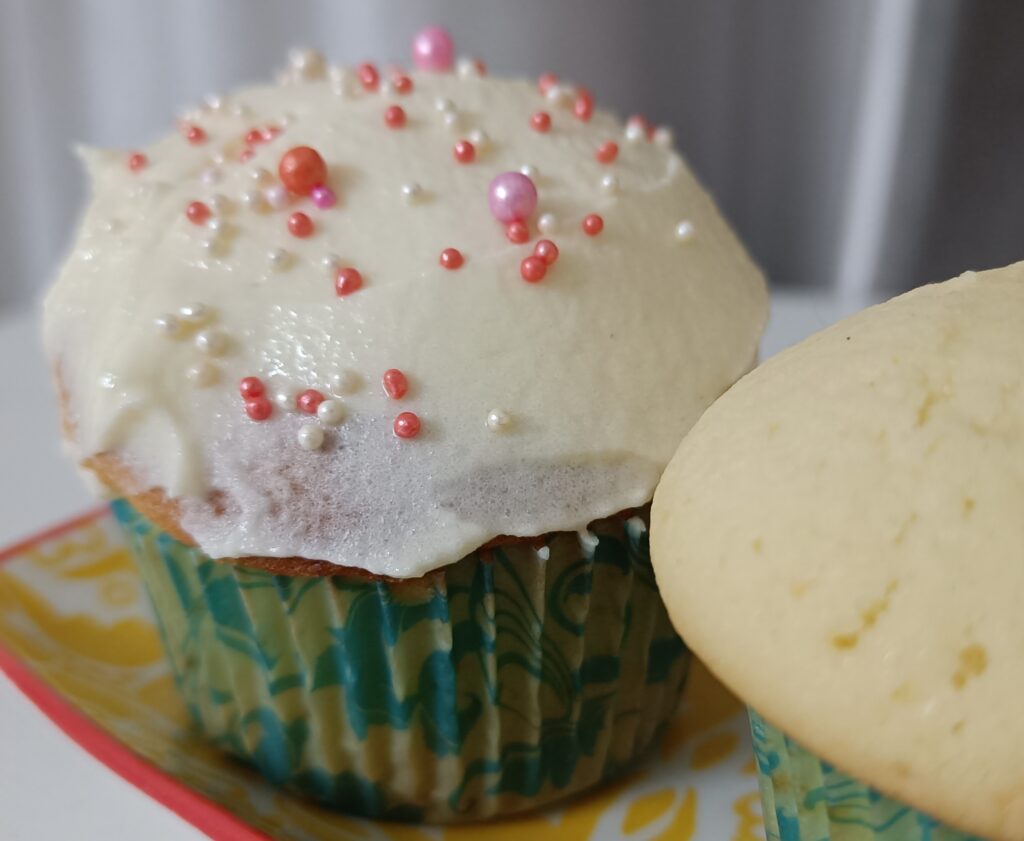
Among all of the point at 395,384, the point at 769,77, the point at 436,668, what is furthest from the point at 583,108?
the point at 769,77

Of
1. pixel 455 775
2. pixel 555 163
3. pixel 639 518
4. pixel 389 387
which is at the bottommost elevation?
pixel 455 775

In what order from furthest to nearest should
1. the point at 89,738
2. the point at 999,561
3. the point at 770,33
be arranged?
1. the point at 770,33
2. the point at 89,738
3. the point at 999,561

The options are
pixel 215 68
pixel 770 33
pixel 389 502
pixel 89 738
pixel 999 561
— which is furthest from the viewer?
pixel 215 68

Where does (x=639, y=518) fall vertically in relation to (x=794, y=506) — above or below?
below

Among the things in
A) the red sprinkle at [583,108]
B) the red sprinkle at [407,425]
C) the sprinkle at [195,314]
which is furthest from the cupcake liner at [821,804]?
the red sprinkle at [583,108]

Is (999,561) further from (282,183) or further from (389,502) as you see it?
(282,183)

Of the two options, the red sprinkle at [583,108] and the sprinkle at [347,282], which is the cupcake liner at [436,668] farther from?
the red sprinkle at [583,108]

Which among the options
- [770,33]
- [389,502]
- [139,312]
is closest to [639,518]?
[389,502]

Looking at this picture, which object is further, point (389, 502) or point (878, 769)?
point (389, 502)

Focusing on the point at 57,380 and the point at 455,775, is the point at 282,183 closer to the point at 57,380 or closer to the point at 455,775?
the point at 57,380
